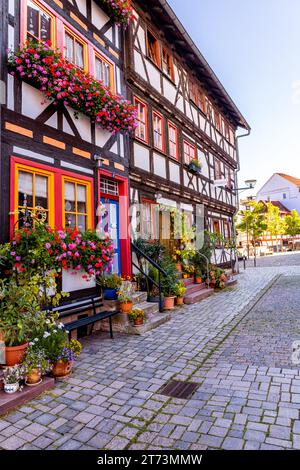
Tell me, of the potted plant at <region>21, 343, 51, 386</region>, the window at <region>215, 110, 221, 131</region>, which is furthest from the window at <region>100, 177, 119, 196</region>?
the window at <region>215, 110, 221, 131</region>

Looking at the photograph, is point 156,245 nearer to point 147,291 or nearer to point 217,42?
point 147,291

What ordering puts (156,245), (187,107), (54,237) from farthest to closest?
1. (187,107)
2. (156,245)
3. (54,237)

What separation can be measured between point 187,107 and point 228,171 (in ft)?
20.4

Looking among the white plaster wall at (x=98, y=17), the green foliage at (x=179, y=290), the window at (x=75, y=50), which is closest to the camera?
the window at (x=75, y=50)

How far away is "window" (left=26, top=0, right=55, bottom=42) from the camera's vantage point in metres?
5.11

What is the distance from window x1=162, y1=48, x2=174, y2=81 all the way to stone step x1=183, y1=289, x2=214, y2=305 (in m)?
7.00

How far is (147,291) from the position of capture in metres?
7.34

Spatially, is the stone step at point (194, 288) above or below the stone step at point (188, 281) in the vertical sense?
below

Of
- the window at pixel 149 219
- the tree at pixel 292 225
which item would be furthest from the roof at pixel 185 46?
the tree at pixel 292 225

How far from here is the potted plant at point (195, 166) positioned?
1131 centimetres

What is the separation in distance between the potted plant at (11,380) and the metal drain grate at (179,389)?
153cm

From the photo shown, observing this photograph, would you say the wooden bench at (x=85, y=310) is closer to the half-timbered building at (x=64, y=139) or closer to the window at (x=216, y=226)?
the half-timbered building at (x=64, y=139)
